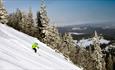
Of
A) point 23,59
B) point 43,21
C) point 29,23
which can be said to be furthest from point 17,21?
point 23,59

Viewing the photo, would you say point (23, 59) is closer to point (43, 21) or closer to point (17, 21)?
point (43, 21)

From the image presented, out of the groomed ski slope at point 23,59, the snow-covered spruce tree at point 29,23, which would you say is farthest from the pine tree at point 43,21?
the groomed ski slope at point 23,59

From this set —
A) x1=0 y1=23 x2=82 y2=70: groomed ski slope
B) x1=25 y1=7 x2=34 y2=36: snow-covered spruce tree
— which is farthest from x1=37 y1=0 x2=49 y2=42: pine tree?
x1=0 y1=23 x2=82 y2=70: groomed ski slope

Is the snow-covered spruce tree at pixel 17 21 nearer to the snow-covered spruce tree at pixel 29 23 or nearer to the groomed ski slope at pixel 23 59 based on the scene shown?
the snow-covered spruce tree at pixel 29 23

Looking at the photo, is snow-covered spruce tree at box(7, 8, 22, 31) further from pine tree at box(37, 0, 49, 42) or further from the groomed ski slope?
the groomed ski slope

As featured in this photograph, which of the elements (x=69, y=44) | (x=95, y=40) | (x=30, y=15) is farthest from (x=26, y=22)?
(x=95, y=40)

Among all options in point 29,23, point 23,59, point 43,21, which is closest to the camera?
point 23,59

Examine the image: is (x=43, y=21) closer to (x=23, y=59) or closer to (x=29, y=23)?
(x=29, y=23)

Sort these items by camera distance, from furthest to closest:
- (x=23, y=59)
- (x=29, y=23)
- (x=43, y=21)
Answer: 1. (x=29, y=23)
2. (x=43, y=21)
3. (x=23, y=59)

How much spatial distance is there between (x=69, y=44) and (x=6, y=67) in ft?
242

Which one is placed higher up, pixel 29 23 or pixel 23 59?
pixel 23 59

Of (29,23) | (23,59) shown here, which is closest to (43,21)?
(29,23)

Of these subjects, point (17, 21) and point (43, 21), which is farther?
point (17, 21)

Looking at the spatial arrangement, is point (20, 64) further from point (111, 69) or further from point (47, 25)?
point (111, 69)
